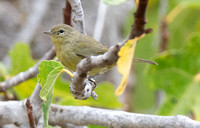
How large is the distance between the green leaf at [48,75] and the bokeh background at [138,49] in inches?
13.1

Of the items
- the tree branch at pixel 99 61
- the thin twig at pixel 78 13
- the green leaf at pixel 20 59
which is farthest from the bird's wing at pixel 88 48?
the green leaf at pixel 20 59

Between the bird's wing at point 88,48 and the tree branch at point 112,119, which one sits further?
the bird's wing at point 88,48

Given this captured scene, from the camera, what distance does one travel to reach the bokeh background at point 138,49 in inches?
105

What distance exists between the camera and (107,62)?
1131mm

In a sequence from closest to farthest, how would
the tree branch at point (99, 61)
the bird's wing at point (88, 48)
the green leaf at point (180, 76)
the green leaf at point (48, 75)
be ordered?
the tree branch at point (99, 61) < the green leaf at point (48, 75) < the bird's wing at point (88, 48) < the green leaf at point (180, 76)

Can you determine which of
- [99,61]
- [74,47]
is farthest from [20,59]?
[99,61]

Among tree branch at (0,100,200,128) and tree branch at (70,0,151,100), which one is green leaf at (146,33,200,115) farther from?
tree branch at (70,0,151,100)

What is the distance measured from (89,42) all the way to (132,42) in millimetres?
1085

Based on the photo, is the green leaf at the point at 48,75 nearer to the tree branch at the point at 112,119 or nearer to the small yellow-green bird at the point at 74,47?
the tree branch at the point at 112,119

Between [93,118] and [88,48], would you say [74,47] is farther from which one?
[93,118]

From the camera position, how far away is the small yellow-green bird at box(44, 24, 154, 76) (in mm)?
2107

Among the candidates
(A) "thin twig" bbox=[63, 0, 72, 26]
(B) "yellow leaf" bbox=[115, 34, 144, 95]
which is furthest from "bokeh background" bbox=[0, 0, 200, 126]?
(B) "yellow leaf" bbox=[115, 34, 144, 95]

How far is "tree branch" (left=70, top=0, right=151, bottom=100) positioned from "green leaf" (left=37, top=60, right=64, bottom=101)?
0.27 ft

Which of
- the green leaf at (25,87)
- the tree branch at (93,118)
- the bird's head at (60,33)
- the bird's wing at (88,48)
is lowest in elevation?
the tree branch at (93,118)
